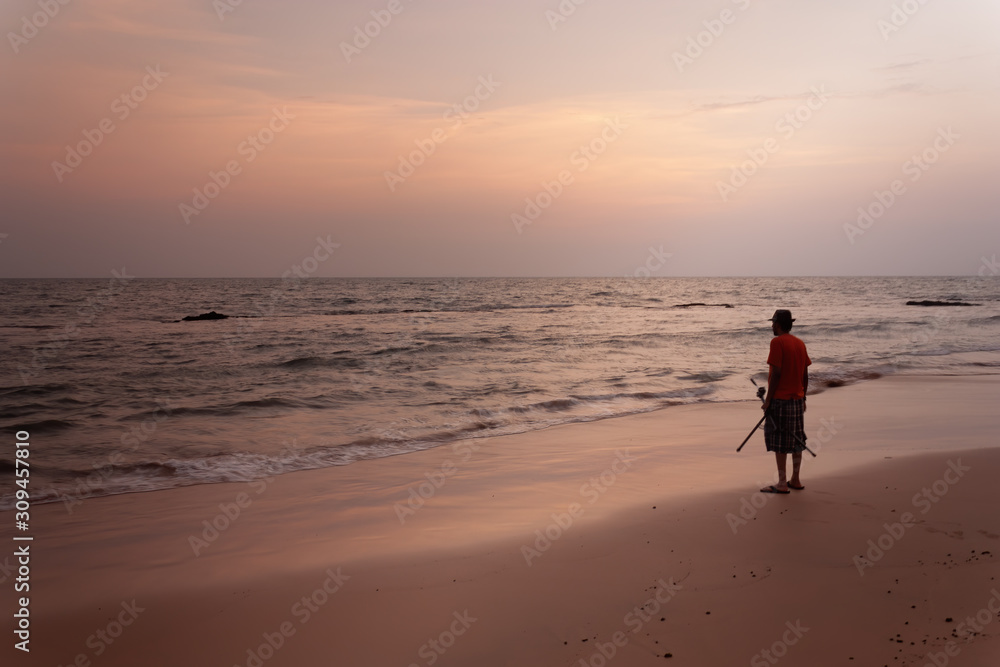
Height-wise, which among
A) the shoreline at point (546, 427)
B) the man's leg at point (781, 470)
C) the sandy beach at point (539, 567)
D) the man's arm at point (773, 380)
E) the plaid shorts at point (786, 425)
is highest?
the man's arm at point (773, 380)

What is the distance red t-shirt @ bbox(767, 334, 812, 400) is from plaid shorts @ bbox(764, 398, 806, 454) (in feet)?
0.31

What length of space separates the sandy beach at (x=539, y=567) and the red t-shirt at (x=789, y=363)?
1.06 m

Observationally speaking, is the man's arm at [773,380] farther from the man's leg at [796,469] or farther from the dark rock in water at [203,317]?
the dark rock in water at [203,317]

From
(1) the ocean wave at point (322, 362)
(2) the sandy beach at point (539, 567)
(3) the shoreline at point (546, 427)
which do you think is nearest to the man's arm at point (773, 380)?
(2) the sandy beach at point (539, 567)

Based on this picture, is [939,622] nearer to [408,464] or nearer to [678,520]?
[678,520]

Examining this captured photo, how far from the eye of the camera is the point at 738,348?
2391 cm

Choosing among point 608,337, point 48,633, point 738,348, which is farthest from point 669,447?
point 608,337

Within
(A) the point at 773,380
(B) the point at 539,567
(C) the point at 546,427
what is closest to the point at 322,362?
(C) the point at 546,427

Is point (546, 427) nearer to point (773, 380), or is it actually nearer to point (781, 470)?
point (781, 470)

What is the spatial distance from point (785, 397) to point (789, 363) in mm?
360

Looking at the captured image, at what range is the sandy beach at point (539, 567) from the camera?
3787 mm

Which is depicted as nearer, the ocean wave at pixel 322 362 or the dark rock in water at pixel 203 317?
the ocean wave at pixel 322 362

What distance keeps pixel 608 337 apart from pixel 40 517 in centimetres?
2353

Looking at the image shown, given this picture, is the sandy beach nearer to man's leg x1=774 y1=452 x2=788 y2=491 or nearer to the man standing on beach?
man's leg x1=774 y1=452 x2=788 y2=491
